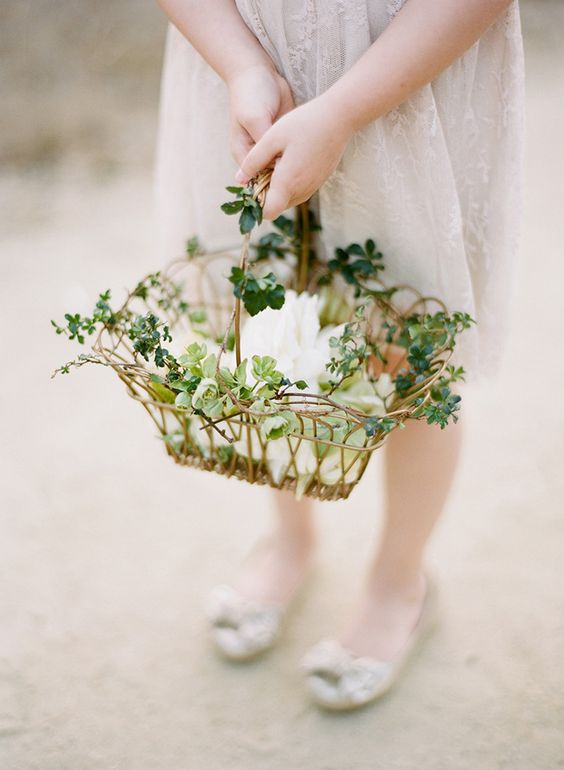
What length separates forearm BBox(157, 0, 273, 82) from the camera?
742mm

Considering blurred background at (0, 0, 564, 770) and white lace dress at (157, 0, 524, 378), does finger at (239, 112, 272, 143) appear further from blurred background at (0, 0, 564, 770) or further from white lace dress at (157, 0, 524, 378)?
blurred background at (0, 0, 564, 770)

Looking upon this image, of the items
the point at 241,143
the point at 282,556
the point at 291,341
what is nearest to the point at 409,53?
the point at 241,143

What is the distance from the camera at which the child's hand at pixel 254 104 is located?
713 millimetres

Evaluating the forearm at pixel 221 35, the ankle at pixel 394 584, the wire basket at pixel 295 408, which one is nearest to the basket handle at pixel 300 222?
the wire basket at pixel 295 408

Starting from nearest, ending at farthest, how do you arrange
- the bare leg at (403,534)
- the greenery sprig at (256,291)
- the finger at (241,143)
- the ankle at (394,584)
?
the greenery sprig at (256,291) < the finger at (241,143) < the bare leg at (403,534) < the ankle at (394,584)

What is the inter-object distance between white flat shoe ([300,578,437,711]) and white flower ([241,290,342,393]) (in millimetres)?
405

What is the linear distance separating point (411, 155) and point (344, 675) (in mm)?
640

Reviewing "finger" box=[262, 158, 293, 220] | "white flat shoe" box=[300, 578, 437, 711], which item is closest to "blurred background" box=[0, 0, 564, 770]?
"white flat shoe" box=[300, 578, 437, 711]

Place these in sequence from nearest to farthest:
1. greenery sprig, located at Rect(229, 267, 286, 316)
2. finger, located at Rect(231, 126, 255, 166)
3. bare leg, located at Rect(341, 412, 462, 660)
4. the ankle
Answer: greenery sprig, located at Rect(229, 267, 286, 316) < finger, located at Rect(231, 126, 255, 166) < bare leg, located at Rect(341, 412, 462, 660) < the ankle

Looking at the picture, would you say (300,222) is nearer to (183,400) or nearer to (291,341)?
(291,341)

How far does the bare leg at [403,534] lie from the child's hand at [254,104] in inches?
14.8

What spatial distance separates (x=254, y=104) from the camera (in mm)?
712

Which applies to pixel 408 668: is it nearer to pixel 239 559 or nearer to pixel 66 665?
pixel 239 559

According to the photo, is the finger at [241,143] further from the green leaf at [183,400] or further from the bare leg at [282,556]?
the bare leg at [282,556]
